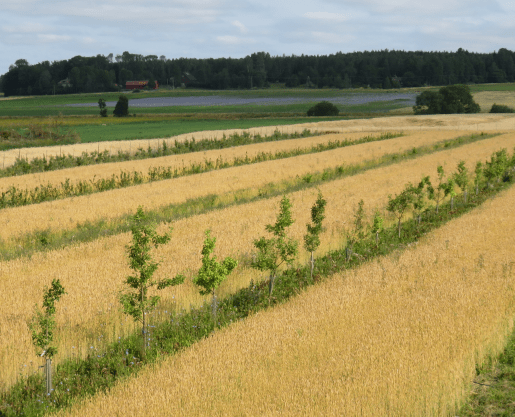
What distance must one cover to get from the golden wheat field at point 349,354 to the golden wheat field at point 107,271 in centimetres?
235

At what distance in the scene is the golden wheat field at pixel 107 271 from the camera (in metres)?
11.3

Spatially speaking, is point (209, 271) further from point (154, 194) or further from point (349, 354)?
point (154, 194)

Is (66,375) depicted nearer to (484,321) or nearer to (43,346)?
(43,346)

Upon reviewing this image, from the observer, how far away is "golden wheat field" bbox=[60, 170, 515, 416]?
8148 mm

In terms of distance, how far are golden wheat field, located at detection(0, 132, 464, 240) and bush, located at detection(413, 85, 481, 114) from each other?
240 ft

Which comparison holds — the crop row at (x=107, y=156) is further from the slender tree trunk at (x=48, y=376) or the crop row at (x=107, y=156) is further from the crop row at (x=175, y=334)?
the slender tree trunk at (x=48, y=376)

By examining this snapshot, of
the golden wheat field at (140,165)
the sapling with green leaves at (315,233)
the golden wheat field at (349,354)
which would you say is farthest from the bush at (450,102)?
the golden wheat field at (349,354)

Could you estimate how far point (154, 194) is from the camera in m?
29.5

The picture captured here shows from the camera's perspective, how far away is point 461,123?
303 ft

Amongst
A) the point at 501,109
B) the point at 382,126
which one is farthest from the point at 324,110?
the point at 501,109

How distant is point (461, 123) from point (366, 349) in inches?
3514

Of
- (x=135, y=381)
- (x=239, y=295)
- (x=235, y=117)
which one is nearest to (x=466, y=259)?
(x=239, y=295)

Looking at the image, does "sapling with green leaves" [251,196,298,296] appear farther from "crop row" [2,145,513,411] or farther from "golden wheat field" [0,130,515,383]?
"golden wheat field" [0,130,515,383]

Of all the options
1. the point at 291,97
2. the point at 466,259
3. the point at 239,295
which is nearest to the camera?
the point at 239,295
